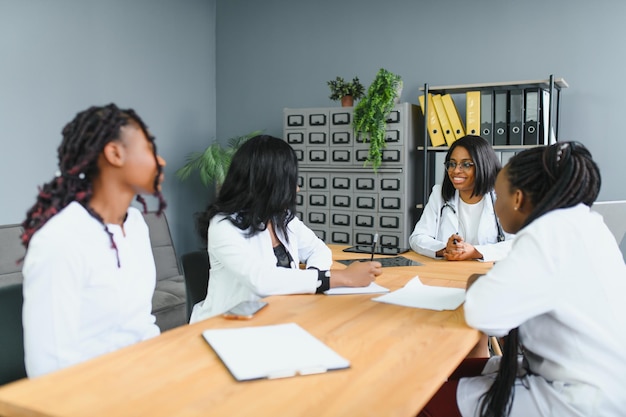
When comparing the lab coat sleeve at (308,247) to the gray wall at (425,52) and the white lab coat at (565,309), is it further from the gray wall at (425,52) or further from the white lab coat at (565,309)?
the gray wall at (425,52)

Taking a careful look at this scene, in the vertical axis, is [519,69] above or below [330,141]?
above

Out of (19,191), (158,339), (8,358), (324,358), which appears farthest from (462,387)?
(19,191)

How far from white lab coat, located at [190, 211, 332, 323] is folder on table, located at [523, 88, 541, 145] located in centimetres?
234

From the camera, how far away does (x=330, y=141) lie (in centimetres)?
442

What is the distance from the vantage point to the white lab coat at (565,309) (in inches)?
50.9

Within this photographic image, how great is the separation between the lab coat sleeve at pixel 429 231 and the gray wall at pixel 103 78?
2.34m

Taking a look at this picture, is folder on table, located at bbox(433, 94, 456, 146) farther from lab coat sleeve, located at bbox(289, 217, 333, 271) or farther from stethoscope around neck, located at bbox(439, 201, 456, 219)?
lab coat sleeve, located at bbox(289, 217, 333, 271)

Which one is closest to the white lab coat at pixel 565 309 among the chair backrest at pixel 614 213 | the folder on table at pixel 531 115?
the chair backrest at pixel 614 213

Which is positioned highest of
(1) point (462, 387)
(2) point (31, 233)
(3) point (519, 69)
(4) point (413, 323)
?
(3) point (519, 69)

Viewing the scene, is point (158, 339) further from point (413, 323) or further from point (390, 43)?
point (390, 43)

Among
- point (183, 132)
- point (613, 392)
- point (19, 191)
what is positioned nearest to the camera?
point (613, 392)

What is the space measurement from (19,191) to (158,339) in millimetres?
3037

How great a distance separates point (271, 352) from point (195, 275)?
39.4 inches

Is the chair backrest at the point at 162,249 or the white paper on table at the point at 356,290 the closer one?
the white paper on table at the point at 356,290
